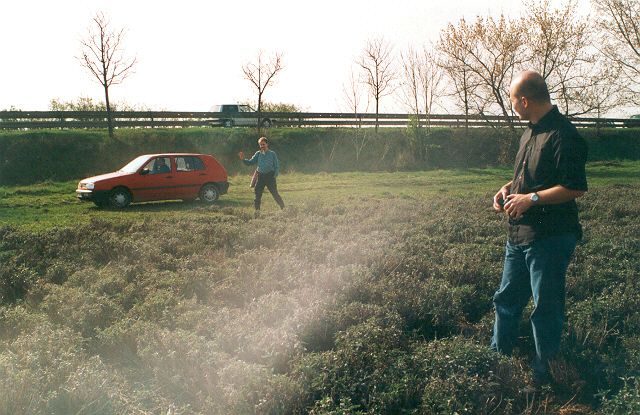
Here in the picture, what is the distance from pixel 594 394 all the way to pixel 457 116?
122ft

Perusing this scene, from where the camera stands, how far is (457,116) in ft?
134

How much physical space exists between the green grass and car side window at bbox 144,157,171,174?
1071 mm

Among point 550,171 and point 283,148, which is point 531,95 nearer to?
point 550,171

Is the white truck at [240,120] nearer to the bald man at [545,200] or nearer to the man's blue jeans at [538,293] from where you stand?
the man's blue jeans at [538,293]

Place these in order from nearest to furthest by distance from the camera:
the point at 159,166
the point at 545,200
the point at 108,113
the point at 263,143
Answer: the point at 545,200, the point at 263,143, the point at 159,166, the point at 108,113

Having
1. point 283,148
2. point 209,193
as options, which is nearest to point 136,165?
point 209,193

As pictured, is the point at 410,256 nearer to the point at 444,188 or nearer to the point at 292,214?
the point at 292,214

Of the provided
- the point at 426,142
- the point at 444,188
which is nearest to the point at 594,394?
the point at 444,188

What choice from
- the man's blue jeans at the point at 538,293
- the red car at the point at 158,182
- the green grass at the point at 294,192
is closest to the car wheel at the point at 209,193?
the red car at the point at 158,182

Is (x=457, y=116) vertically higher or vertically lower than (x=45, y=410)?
higher

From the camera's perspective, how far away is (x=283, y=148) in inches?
1426

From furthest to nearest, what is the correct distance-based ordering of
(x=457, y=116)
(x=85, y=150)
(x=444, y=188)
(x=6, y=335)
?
(x=457, y=116)
(x=85, y=150)
(x=444, y=188)
(x=6, y=335)

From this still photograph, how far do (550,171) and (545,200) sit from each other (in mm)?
242

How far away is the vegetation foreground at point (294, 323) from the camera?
483cm
